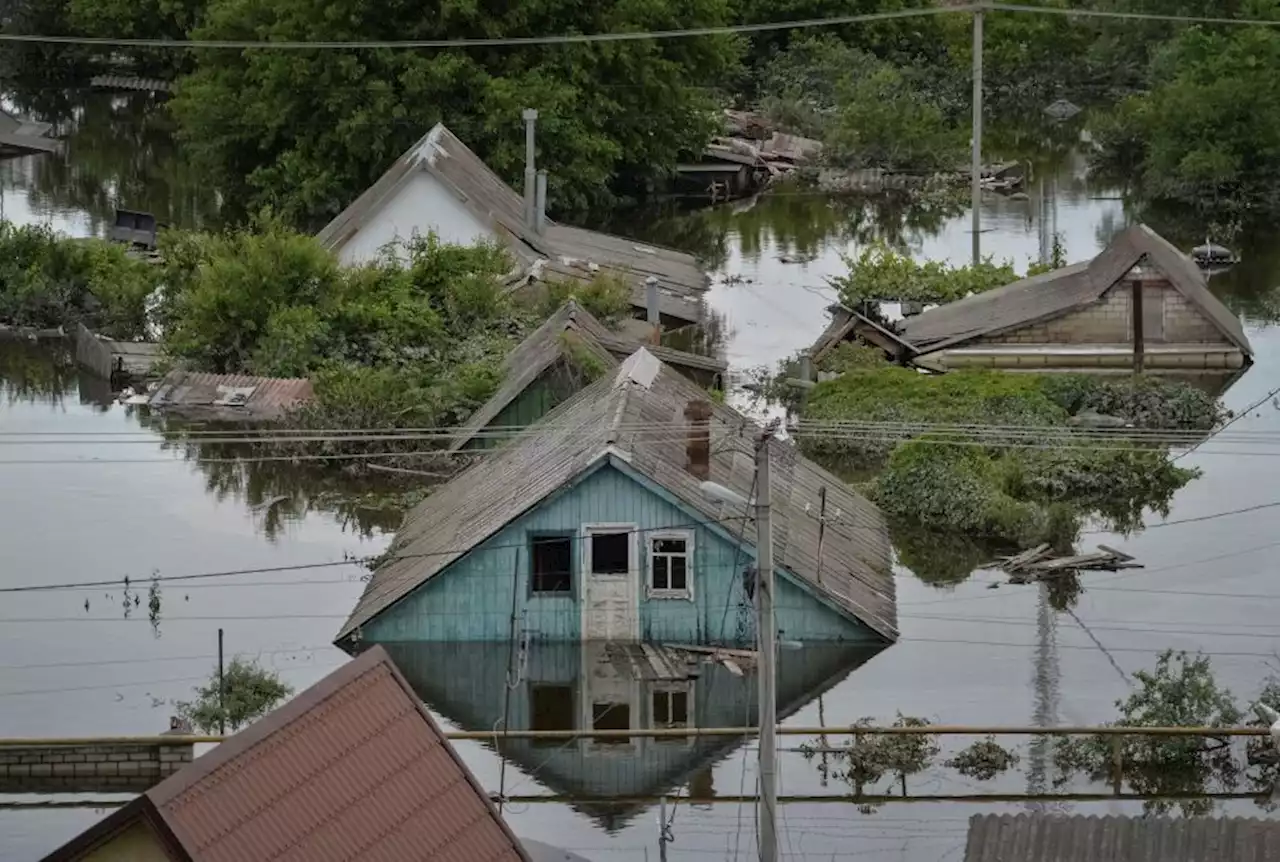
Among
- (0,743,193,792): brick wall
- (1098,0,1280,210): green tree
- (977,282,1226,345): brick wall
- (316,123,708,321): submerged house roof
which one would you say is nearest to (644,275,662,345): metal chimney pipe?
(316,123,708,321): submerged house roof

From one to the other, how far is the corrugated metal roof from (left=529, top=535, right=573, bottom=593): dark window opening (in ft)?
37.7

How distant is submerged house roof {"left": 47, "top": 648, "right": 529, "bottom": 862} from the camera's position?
1189 cm

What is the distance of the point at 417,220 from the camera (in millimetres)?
41750

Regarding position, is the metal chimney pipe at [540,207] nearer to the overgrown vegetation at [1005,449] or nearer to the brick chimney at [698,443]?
the overgrown vegetation at [1005,449]

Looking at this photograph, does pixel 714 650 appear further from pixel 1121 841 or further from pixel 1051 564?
pixel 1121 841

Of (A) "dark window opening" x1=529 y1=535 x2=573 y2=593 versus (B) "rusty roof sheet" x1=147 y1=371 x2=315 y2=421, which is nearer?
(A) "dark window opening" x1=529 y1=535 x2=573 y2=593

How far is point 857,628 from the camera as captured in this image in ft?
79.6

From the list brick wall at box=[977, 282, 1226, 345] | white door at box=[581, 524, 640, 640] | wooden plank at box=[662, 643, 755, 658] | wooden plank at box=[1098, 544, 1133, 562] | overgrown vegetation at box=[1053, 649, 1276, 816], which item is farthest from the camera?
brick wall at box=[977, 282, 1226, 345]

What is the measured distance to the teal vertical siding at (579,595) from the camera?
2420 centimetres

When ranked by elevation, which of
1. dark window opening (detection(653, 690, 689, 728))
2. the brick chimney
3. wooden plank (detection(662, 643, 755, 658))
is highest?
the brick chimney

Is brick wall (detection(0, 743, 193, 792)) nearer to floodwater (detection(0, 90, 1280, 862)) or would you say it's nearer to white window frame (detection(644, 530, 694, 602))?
floodwater (detection(0, 90, 1280, 862))

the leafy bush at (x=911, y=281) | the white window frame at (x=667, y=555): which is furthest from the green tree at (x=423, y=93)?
the white window frame at (x=667, y=555)

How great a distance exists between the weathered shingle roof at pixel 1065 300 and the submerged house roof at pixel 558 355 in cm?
528

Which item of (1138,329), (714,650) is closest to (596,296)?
(1138,329)
